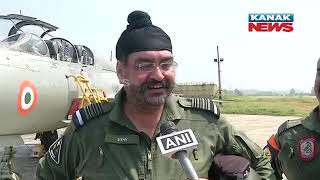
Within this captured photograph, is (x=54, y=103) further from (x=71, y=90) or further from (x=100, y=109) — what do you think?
(x=100, y=109)

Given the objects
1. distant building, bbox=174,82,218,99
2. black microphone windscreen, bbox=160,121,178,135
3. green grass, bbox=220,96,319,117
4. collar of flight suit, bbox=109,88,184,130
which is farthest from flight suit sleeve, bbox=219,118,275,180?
distant building, bbox=174,82,218,99

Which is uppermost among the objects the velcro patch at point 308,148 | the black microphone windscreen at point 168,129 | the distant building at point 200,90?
the black microphone windscreen at point 168,129

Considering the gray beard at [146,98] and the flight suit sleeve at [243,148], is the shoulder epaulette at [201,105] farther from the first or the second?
the gray beard at [146,98]

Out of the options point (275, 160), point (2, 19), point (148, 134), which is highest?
point (2, 19)

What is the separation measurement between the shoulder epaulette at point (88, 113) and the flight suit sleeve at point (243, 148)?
27.7 inches

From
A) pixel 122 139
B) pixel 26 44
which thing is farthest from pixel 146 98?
pixel 26 44

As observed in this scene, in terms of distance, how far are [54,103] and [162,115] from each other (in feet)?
19.6

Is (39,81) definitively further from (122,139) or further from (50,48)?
(122,139)

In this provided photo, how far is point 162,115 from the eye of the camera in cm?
247

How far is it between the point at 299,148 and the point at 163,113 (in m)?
1.27

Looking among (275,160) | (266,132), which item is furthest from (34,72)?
(266,132)

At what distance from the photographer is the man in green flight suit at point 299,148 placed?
3104 millimetres

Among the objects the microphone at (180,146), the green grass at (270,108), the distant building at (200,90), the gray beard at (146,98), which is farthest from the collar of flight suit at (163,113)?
the distant building at (200,90)

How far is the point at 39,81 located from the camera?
25.0 feet
